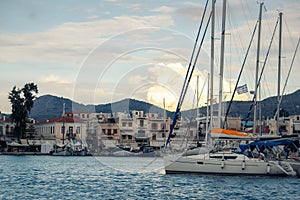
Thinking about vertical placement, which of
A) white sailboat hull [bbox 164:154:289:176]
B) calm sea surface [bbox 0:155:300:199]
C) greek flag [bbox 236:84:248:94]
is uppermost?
greek flag [bbox 236:84:248:94]

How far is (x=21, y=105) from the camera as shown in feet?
437

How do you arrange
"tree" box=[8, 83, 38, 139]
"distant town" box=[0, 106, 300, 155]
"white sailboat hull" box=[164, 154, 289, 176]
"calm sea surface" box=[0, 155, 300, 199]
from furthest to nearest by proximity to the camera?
1. "tree" box=[8, 83, 38, 139]
2. "distant town" box=[0, 106, 300, 155]
3. "white sailboat hull" box=[164, 154, 289, 176]
4. "calm sea surface" box=[0, 155, 300, 199]

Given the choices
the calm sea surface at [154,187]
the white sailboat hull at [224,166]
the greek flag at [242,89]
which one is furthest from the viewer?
the greek flag at [242,89]

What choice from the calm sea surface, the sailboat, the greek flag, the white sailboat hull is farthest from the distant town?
the calm sea surface

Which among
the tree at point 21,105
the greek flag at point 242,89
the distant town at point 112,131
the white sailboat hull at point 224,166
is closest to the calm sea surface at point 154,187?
the white sailboat hull at point 224,166

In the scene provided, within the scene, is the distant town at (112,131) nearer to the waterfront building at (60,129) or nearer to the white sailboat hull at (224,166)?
the waterfront building at (60,129)

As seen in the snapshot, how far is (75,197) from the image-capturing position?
124ft

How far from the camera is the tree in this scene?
429ft

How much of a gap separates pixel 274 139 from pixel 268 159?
284cm

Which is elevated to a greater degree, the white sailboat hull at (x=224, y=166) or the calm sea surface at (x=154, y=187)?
the white sailboat hull at (x=224, y=166)

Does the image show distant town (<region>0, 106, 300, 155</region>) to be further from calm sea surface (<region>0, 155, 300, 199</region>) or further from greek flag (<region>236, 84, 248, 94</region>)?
calm sea surface (<region>0, 155, 300, 199</region>)

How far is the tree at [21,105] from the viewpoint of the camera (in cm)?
13062

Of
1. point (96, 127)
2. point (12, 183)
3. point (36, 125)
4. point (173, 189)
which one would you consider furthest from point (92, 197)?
point (36, 125)

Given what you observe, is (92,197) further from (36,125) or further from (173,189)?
(36,125)
